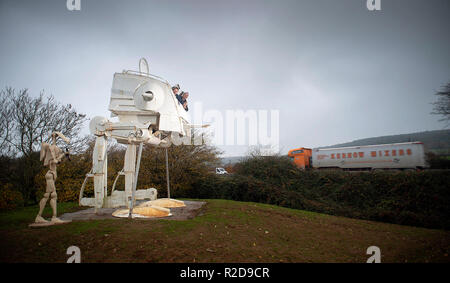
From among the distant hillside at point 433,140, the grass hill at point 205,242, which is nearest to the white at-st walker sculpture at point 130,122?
the grass hill at point 205,242

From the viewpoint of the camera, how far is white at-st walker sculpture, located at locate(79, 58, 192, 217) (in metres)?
6.64

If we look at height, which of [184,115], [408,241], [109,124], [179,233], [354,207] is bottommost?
[354,207]

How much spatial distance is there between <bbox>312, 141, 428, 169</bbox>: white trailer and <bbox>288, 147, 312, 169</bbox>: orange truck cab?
43.7 inches

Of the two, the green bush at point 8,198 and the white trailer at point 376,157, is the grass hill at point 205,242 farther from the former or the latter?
the white trailer at point 376,157

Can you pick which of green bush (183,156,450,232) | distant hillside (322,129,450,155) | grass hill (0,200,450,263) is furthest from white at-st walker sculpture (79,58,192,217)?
distant hillside (322,129,450,155)

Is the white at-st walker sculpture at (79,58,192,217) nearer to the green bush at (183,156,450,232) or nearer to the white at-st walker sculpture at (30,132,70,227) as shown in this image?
the white at-st walker sculpture at (30,132,70,227)

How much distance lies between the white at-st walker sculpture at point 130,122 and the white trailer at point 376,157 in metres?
18.7

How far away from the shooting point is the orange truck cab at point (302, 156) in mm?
22781

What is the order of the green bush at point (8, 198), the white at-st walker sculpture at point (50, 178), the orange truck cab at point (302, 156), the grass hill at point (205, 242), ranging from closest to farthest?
1. the grass hill at point (205, 242)
2. the white at-st walker sculpture at point (50, 178)
3. the green bush at point (8, 198)
4. the orange truck cab at point (302, 156)

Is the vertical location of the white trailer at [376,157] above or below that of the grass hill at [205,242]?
above
